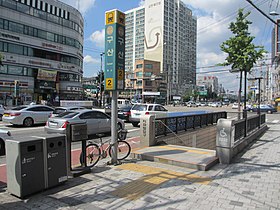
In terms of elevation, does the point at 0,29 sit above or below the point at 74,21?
below

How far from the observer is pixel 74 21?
5303 centimetres

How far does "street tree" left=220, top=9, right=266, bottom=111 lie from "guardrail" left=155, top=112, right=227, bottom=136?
152 inches

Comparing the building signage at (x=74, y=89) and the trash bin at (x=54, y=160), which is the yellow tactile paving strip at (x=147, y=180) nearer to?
the trash bin at (x=54, y=160)

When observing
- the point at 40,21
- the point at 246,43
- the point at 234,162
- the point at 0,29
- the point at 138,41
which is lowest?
the point at 234,162

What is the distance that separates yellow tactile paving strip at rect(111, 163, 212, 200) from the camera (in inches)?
195

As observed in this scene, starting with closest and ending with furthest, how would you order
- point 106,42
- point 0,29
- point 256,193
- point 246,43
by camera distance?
point 256,193, point 106,42, point 246,43, point 0,29

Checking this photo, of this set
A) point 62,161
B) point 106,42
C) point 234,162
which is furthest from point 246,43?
point 62,161

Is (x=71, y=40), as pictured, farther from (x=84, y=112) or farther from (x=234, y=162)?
(x=234, y=162)

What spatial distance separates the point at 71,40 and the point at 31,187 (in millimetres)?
51692

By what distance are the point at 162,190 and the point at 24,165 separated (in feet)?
9.01

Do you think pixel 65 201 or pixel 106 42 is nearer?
pixel 65 201

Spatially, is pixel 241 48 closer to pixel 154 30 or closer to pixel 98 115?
pixel 98 115

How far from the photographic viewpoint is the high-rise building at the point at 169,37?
13266cm

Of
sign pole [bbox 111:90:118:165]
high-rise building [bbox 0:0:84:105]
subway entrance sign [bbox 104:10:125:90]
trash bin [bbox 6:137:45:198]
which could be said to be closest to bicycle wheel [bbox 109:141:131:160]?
sign pole [bbox 111:90:118:165]
